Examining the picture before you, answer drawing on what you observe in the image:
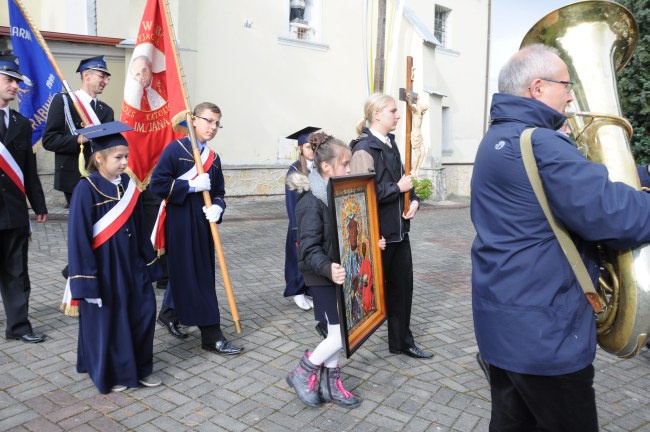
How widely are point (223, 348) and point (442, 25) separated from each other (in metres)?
18.5

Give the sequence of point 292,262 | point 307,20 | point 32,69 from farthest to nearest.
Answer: point 307,20 → point 292,262 → point 32,69

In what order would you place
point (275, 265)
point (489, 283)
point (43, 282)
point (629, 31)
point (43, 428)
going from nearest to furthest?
point (489, 283) → point (629, 31) → point (43, 428) → point (43, 282) → point (275, 265)

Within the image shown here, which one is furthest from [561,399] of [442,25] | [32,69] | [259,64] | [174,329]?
[442,25]

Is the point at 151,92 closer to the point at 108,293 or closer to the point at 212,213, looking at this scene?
the point at 212,213

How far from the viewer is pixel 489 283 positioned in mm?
2252

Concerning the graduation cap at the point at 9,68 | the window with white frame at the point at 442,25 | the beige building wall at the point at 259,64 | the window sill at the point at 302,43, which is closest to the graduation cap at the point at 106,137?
the graduation cap at the point at 9,68

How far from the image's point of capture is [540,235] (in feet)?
6.97

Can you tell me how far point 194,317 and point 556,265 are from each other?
3059 millimetres

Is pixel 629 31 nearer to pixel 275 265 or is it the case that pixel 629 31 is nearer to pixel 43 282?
pixel 275 265

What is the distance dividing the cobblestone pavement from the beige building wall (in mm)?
7629

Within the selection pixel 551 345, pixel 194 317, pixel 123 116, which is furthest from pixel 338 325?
pixel 123 116

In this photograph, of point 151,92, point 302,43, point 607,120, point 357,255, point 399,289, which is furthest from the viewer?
point 302,43

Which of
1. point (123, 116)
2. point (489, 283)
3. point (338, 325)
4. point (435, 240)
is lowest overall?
point (435, 240)

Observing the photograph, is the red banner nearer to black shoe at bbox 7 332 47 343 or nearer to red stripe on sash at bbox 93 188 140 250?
red stripe on sash at bbox 93 188 140 250
